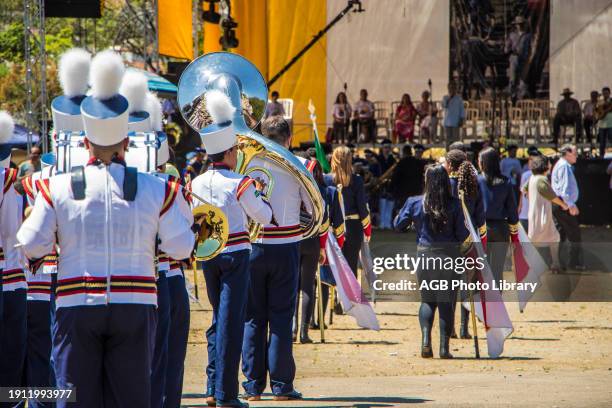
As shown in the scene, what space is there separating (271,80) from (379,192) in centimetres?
311

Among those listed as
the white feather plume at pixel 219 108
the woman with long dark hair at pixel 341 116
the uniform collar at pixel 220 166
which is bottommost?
the uniform collar at pixel 220 166

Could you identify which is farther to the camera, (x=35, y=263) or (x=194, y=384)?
(x=194, y=384)

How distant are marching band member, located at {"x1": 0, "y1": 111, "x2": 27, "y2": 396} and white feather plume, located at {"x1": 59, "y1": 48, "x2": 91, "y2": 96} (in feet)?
3.25

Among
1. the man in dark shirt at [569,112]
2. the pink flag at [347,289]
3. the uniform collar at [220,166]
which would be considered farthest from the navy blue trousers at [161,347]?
the man in dark shirt at [569,112]

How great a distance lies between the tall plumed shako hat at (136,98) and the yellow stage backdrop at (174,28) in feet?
53.1

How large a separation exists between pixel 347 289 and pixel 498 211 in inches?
72.6

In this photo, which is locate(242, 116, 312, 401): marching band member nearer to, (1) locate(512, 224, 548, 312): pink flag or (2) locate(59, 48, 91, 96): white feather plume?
(2) locate(59, 48, 91, 96): white feather plume

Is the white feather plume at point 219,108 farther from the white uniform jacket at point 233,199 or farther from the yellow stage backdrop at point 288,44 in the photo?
the yellow stage backdrop at point 288,44

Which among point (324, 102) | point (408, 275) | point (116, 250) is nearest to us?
point (116, 250)

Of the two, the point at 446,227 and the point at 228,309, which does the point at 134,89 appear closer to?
the point at 228,309

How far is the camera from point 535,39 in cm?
2781

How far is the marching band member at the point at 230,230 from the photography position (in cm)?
776

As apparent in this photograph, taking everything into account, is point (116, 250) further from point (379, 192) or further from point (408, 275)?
point (379, 192)

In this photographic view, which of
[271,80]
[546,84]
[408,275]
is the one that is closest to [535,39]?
[546,84]
